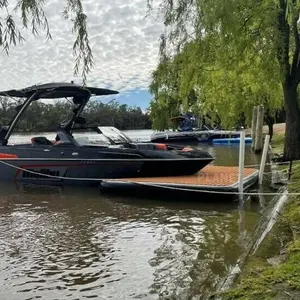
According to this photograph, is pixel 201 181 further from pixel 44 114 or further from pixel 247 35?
pixel 44 114

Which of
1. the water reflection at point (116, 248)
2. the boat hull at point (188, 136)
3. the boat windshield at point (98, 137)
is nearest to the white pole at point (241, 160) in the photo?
the water reflection at point (116, 248)

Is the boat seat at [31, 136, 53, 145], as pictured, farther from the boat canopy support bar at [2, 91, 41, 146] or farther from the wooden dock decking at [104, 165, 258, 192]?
the wooden dock decking at [104, 165, 258, 192]

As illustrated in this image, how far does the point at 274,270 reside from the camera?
395 cm

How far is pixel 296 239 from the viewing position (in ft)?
16.5

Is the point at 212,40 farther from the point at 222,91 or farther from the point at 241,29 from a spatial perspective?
the point at 222,91

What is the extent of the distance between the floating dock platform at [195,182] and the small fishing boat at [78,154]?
0.39 meters

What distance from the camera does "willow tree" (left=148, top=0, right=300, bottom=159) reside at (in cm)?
1084

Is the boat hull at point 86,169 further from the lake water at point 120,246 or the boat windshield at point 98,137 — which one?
the lake water at point 120,246

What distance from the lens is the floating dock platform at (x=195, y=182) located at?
9023mm

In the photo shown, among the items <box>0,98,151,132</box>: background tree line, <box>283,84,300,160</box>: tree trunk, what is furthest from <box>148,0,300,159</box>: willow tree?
<box>0,98,151,132</box>: background tree line

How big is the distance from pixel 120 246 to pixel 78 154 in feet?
17.3

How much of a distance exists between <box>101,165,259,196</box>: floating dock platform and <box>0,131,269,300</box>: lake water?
30 cm

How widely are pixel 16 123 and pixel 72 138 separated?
1.80 m

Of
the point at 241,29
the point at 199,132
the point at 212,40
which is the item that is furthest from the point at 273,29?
the point at 199,132
